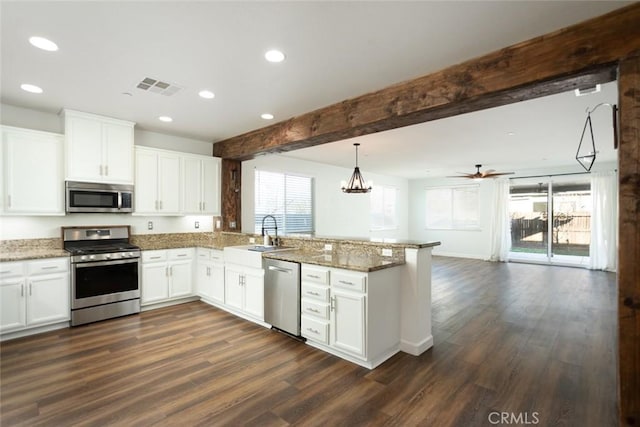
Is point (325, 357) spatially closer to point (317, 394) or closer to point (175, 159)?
point (317, 394)

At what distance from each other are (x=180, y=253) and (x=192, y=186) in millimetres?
1088

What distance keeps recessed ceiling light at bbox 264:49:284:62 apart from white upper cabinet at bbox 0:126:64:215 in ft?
10.1

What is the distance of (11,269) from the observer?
3344mm

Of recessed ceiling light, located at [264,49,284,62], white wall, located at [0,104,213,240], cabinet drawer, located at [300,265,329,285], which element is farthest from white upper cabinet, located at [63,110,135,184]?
cabinet drawer, located at [300,265,329,285]

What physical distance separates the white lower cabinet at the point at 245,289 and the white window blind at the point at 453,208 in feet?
26.4

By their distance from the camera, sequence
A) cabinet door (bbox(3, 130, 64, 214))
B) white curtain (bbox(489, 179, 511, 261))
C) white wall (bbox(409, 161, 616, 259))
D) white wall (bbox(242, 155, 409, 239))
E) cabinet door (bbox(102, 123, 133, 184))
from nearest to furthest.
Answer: cabinet door (bbox(3, 130, 64, 214)) < cabinet door (bbox(102, 123, 133, 184)) < white wall (bbox(242, 155, 409, 239)) < white curtain (bbox(489, 179, 511, 261)) < white wall (bbox(409, 161, 616, 259))

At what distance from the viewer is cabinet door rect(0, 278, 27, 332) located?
3.31 metres

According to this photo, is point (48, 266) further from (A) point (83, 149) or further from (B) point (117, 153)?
(B) point (117, 153)

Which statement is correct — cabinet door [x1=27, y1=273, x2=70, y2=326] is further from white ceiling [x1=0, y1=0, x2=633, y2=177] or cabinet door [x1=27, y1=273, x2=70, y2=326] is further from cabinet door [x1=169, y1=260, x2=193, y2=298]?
white ceiling [x1=0, y1=0, x2=633, y2=177]

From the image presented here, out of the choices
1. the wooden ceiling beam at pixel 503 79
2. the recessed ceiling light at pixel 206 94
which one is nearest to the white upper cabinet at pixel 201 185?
the recessed ceiling light at pixel 206 94

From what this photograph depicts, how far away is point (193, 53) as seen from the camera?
2.46 meters

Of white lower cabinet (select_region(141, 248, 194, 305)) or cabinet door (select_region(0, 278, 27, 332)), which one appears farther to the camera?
white lower cabinet (select_region(141, 248, 194, 305))

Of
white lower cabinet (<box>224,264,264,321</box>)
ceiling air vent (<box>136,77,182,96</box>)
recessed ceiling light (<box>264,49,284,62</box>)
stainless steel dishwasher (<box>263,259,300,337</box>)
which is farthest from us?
white lower cabinet (<box>224,264,264,321</box>)

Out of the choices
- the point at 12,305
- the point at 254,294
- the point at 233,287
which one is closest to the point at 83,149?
the point at 12,305
